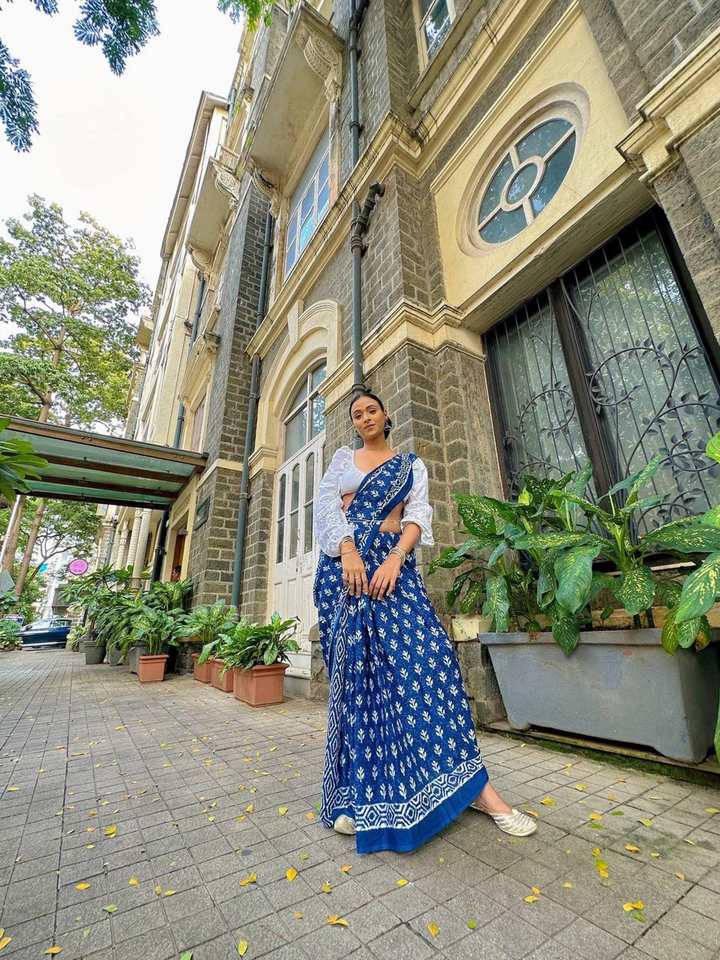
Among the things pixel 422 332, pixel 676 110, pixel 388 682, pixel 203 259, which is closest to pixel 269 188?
pixel 203 259

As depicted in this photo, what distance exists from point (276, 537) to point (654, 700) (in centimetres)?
521

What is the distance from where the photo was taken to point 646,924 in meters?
1.02

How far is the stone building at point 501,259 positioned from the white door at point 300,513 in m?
0.04

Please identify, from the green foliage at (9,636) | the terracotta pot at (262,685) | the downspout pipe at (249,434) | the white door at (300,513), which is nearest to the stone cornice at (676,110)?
the white door at (300,513)

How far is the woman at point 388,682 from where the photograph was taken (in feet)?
4.66

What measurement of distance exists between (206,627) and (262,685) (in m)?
1.92

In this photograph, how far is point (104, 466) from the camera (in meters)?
7.70

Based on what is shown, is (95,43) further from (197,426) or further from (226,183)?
(226,183)

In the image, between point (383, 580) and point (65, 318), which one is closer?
point (383, 580)

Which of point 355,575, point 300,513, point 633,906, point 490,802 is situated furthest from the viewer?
point 300,513

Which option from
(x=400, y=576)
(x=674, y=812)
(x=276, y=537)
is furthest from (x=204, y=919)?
(x=276, y=537)

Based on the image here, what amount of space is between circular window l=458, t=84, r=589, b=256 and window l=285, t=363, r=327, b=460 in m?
2.71

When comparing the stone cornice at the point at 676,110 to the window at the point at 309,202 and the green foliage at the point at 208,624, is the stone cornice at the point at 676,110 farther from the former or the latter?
the green foliage at the point at 208,624

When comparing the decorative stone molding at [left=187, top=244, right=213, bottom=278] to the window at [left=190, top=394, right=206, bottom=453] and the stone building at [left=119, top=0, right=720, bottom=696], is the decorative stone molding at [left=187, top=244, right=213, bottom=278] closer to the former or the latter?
the window at [left=190, top=394, right=206, bottom=453]
